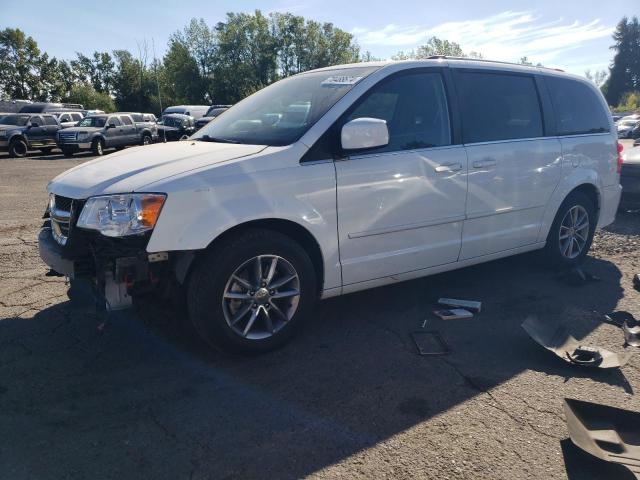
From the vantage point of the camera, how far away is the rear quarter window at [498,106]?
4363mm

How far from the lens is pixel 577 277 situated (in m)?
5.19

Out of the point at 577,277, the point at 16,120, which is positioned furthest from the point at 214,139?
the point at 16,120

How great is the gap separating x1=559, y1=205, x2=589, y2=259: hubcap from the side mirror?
8.81 ft

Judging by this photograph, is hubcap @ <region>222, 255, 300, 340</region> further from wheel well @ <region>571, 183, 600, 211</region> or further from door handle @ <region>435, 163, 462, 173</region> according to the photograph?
wheel well @ <region>571, 183, 600, 211</region>

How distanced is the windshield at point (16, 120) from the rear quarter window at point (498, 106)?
23.6 meters

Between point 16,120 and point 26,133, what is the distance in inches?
33.1

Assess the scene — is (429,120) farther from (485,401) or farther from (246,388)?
(246,388)

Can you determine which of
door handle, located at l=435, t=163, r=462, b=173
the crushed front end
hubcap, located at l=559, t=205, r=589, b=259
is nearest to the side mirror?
door handle, located at l=435, t=163, r=462, b=173

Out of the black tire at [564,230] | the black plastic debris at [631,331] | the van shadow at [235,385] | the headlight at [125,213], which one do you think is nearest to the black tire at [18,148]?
the van shadow at [235,385]

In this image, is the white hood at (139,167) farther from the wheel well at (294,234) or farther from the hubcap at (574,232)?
the hubcap at (574,232)

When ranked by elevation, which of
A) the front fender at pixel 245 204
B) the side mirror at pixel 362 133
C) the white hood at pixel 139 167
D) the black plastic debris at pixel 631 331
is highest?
the side mirror at pixel 362 133

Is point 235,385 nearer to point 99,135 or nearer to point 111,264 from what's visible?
point 111,264

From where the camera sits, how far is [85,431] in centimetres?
265

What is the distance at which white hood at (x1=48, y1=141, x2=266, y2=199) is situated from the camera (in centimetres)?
320
